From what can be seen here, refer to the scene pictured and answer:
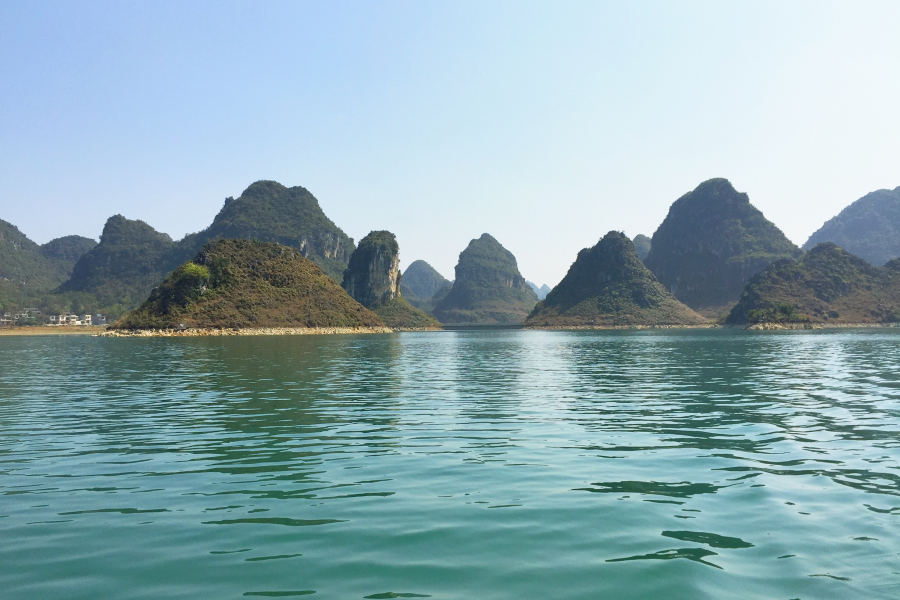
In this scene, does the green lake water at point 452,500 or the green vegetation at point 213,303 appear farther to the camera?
the green vegetation at point 213,303

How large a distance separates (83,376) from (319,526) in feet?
145

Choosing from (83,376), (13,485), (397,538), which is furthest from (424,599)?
(83,376)

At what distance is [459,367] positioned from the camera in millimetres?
56938

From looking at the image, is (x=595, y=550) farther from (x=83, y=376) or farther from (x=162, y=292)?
(x=162, y=292)

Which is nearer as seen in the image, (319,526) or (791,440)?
(319,526)

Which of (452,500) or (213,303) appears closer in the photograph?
(452,500)

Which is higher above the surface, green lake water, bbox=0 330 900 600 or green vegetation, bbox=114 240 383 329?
green vegetation, bbox=114 240 383 329

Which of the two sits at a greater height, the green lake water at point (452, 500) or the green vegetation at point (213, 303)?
the green vegetation at point (213, 303)

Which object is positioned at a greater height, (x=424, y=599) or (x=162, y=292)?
(x=162, y=292)

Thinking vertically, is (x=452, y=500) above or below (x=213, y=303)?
below

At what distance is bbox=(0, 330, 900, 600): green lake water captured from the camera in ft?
28.1

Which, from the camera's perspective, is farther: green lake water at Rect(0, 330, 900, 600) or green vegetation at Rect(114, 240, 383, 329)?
green vegetation at Rect(114, 240, 383, 329)

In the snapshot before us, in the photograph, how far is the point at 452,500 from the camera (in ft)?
41.5

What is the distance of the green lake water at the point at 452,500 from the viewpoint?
28.1 ft
